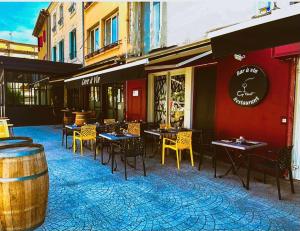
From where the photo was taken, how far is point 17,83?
1400 centimetres

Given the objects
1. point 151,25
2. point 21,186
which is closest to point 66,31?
point 151,25

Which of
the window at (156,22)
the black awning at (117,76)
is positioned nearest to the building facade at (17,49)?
the window at (156,22)

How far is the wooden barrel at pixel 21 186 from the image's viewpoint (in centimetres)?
249

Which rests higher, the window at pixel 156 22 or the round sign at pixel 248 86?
the window at pixel 156 22

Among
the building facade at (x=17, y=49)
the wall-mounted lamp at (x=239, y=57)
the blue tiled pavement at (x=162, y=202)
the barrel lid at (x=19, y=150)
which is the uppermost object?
the building facade at (x=17, y=49)

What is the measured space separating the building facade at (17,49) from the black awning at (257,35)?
31.4 metres

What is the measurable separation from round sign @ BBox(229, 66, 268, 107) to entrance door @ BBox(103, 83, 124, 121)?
605 cm

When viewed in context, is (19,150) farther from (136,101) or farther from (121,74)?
(136,101)

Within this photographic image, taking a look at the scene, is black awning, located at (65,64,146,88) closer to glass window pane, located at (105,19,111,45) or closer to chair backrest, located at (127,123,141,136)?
chair backrest, located at (127,123,141,136)

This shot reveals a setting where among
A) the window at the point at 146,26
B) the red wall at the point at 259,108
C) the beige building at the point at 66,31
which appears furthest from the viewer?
the beige building at the point at 66,31

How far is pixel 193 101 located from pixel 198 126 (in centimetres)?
77

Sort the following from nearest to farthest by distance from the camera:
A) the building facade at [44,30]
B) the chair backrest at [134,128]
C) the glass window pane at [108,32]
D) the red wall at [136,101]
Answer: the chair backrest at [134,128], the red wall at [136,101], the glass window pane at [108,32], the building facade at [44,30]

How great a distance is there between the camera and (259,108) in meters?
5.44

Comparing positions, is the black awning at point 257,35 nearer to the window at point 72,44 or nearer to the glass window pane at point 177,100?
the glass window pane at point 177,100
